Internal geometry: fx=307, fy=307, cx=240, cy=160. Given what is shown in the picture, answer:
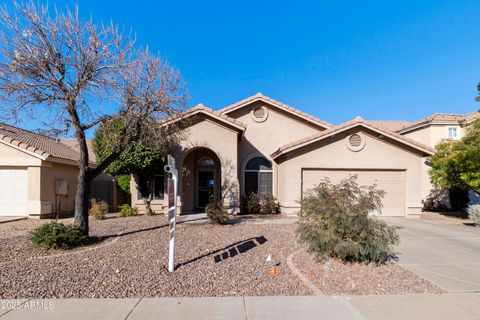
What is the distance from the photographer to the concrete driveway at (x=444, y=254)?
6.00 meters

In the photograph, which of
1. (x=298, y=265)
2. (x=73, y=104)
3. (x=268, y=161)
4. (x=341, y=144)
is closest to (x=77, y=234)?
(x=73, y=104)

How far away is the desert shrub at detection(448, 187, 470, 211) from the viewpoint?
19516 mm

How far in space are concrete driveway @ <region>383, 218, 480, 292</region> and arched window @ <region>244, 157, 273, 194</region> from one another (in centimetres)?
693

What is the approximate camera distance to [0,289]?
17.3 feet

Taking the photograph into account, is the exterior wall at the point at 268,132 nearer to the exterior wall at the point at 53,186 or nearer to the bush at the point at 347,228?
the exterior wall at the point at 53,186

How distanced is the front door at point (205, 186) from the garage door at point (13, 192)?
27.2 ft

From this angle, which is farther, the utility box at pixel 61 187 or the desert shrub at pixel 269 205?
the desert shrub at pixel 269 205

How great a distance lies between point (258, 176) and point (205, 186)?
120 inches

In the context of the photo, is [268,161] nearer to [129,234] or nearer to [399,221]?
[399,221]

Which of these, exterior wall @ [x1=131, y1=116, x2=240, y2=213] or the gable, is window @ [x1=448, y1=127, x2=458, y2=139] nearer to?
the gable

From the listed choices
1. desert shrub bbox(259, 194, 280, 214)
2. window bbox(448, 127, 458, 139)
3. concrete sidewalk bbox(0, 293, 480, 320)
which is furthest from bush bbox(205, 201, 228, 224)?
window bbox(448, 127, 458, 139)

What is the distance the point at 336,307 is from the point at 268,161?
502 inches

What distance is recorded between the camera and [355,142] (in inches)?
600

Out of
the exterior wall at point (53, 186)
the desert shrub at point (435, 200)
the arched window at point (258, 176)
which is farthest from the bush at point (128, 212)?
the desert shrub at point (435, 200)
